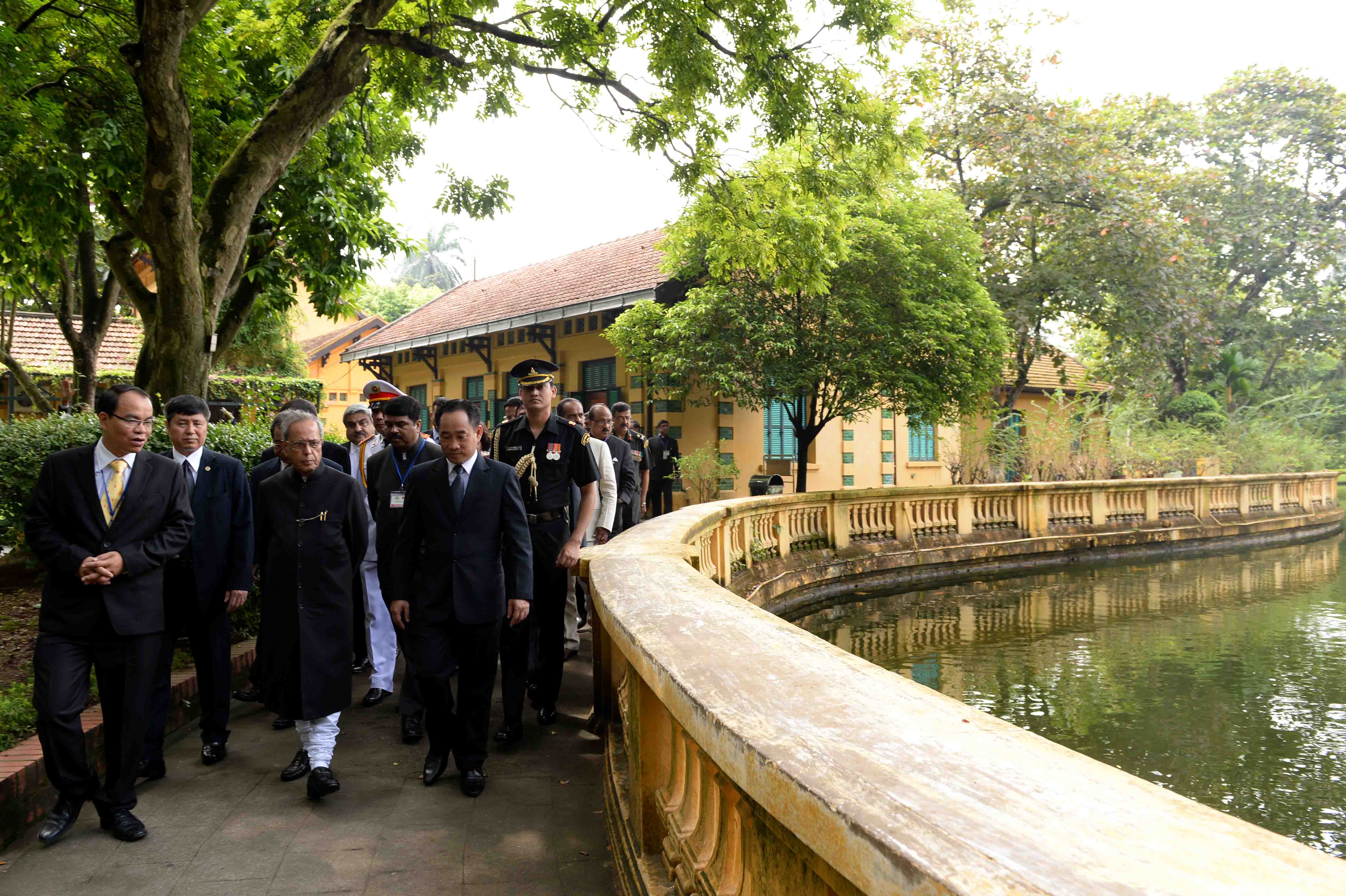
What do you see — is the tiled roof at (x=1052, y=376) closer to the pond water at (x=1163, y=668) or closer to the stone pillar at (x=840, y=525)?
the pond water at (x=1163, y=668)

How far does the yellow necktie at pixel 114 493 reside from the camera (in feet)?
12.8

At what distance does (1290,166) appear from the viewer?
3128 centimetres

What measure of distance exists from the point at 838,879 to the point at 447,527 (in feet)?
10.8

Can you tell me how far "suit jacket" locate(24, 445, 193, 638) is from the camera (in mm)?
3764

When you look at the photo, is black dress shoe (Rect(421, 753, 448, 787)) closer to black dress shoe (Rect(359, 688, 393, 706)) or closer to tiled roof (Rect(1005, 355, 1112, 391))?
black dress shoe (Rect(359, 688, 393, 706))

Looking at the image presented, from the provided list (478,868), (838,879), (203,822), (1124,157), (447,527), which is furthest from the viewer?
(1124,157)

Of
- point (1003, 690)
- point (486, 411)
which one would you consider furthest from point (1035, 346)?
point (1003, 690)

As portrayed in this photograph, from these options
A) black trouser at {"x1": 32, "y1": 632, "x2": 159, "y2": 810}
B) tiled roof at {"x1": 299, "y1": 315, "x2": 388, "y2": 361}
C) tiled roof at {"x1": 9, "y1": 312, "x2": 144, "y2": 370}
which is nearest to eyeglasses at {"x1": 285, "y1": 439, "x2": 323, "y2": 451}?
black trouser at {"x1": 32, "y1": 632, "x2": 159, "y2": 810}

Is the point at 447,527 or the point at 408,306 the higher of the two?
the point at 408,306

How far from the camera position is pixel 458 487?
4465 mm

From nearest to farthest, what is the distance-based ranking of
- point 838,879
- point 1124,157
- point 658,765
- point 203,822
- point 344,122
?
point 838,879 < point 658,765 < point 203,822 < point 344,122 < point 1124,157

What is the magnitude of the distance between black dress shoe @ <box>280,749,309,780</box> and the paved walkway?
1.4 inches

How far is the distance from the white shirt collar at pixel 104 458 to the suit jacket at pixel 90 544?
0.06 ft

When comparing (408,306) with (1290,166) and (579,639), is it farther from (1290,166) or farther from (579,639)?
(579,639)
